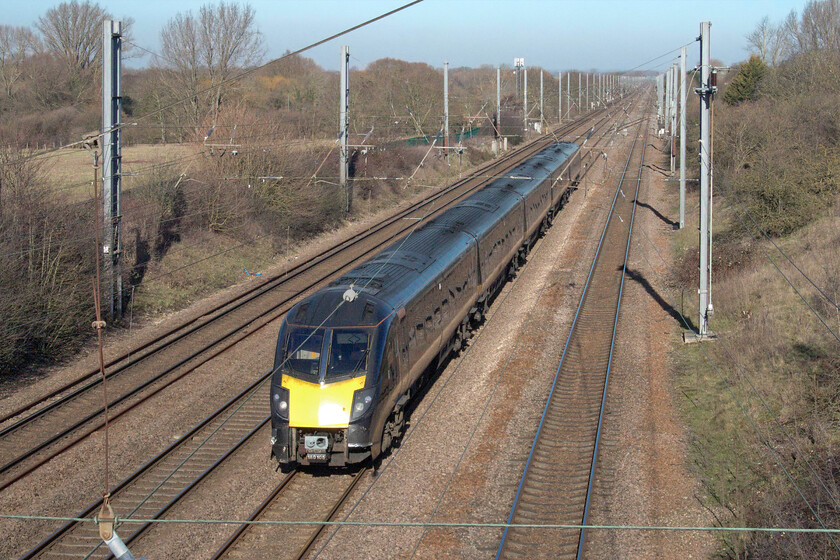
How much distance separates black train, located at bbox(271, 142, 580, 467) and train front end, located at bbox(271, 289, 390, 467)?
0.05ft

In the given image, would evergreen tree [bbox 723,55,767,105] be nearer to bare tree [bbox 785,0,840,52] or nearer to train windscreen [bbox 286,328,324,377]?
bare tree [bbox 785,0,840,52]

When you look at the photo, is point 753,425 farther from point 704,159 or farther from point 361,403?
point 704,159

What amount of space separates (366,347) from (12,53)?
50931mm

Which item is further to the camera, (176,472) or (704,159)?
(704,159)

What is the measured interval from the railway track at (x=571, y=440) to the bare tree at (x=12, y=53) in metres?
40.2

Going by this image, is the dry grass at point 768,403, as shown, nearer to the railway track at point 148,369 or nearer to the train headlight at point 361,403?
the train headlight at point 361,403

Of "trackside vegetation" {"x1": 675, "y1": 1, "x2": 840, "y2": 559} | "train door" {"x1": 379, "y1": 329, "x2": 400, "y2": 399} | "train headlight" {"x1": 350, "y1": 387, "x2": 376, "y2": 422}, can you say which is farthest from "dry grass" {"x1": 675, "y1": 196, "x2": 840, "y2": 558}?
"train headlight" {"x1": 350, "y1": 387, "x2": 376, "y2": 422}

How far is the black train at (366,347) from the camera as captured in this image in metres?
10.6

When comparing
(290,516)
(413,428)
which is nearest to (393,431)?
(413,428)

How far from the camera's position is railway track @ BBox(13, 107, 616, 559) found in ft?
31.7

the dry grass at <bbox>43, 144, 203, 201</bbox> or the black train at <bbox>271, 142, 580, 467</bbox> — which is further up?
the dry grass at <bbox>43, 144, 203, 201</bbox>

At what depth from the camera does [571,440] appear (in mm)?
12555

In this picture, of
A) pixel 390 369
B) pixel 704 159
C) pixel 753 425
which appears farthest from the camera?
pixel 704 159

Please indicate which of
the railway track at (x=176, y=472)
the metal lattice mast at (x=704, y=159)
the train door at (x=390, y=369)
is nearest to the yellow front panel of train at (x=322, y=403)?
the train door at (x=390, y=369)
